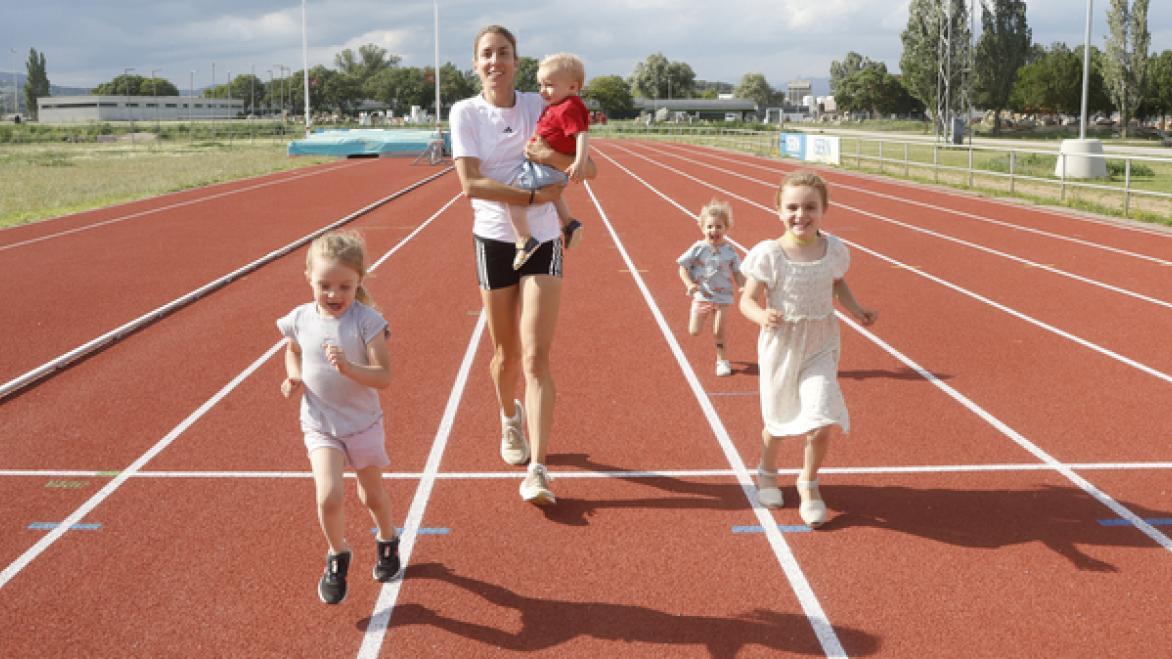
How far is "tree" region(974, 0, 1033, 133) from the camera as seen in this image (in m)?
69.8

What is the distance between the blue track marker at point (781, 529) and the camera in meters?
4.54

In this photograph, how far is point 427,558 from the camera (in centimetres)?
429

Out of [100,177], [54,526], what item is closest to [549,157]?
[54,526]

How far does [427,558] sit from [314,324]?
1.16 m

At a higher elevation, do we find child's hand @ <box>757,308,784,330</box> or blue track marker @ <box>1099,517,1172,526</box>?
child's hand @ <box>757,308,784,330</box>

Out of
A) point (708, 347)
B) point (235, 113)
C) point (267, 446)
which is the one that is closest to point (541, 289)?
point (267, 446)

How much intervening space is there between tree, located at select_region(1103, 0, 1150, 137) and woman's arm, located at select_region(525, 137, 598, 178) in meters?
65.2

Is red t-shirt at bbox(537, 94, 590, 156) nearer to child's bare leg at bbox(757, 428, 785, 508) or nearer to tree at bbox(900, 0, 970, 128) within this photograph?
child's bare leg at bbox(757, 428, 785, 508)

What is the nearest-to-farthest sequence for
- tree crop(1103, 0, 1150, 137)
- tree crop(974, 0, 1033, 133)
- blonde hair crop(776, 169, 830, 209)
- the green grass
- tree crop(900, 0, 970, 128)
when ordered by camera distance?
blonde hair crop(776, 169, 830, 209), the green grass, tree crop(1103, 0, 1150, 137), tree crop(900, 0, 970, 128), tree crop(974, 0, 1033, 133)

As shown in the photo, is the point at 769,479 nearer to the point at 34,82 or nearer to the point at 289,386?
the point at 289,386

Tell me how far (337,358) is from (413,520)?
4.61ft

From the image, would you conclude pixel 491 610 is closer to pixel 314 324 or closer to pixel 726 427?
pixel 314 324

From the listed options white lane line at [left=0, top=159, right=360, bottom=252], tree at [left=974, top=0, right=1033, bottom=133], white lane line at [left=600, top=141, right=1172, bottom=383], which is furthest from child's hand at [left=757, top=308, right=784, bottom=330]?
tree at [left=974, top=0, right=1033, bottom=133]

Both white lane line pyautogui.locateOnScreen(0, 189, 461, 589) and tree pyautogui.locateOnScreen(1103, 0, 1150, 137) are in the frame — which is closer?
white lane line pyautogui.locateOnScreen(0, 189, 461, 589)
